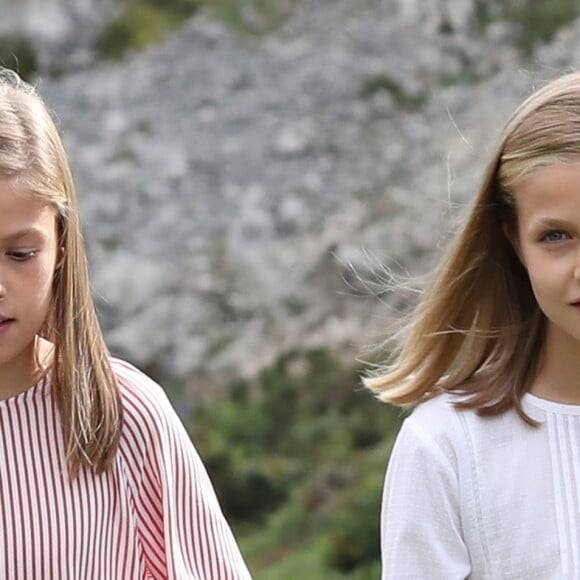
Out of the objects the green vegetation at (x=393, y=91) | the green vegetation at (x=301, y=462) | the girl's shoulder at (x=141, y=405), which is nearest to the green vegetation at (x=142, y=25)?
the green vegetation at (x=393, y=91)

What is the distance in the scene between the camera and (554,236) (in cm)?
225

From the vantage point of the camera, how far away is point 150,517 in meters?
2.48

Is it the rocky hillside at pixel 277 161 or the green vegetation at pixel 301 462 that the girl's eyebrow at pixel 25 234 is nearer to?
the green vegetation at pixel 301 462

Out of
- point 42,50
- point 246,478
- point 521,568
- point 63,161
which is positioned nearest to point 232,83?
point 42,50

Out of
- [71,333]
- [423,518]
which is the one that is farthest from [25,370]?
[423,518]

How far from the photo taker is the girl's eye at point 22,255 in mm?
2285

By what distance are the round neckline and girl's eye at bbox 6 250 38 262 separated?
762 millimetres

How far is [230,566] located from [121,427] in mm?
281

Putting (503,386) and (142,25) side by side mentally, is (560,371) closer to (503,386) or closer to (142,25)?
(503,386)

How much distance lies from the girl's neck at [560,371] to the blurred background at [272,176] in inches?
109

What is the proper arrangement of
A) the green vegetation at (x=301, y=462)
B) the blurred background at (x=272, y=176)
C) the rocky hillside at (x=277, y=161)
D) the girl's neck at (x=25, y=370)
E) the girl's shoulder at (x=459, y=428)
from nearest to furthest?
the girl's shoulder at (x=459, y=428) → the girl's neck at (x=25, y=370) → the green vegetation at (x=301, y=462) → the blurred background at (x=272, y=176) → the rocky hillside at (x=277, y=161)

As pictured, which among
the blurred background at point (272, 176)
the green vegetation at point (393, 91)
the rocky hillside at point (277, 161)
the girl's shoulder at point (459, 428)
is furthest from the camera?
the green vegetation at point (393, 91)

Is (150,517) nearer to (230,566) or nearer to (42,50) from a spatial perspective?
(230,566)

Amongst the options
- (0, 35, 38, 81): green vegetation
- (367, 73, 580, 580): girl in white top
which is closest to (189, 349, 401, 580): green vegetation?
(0, 35, 38, 81): green vegetation
